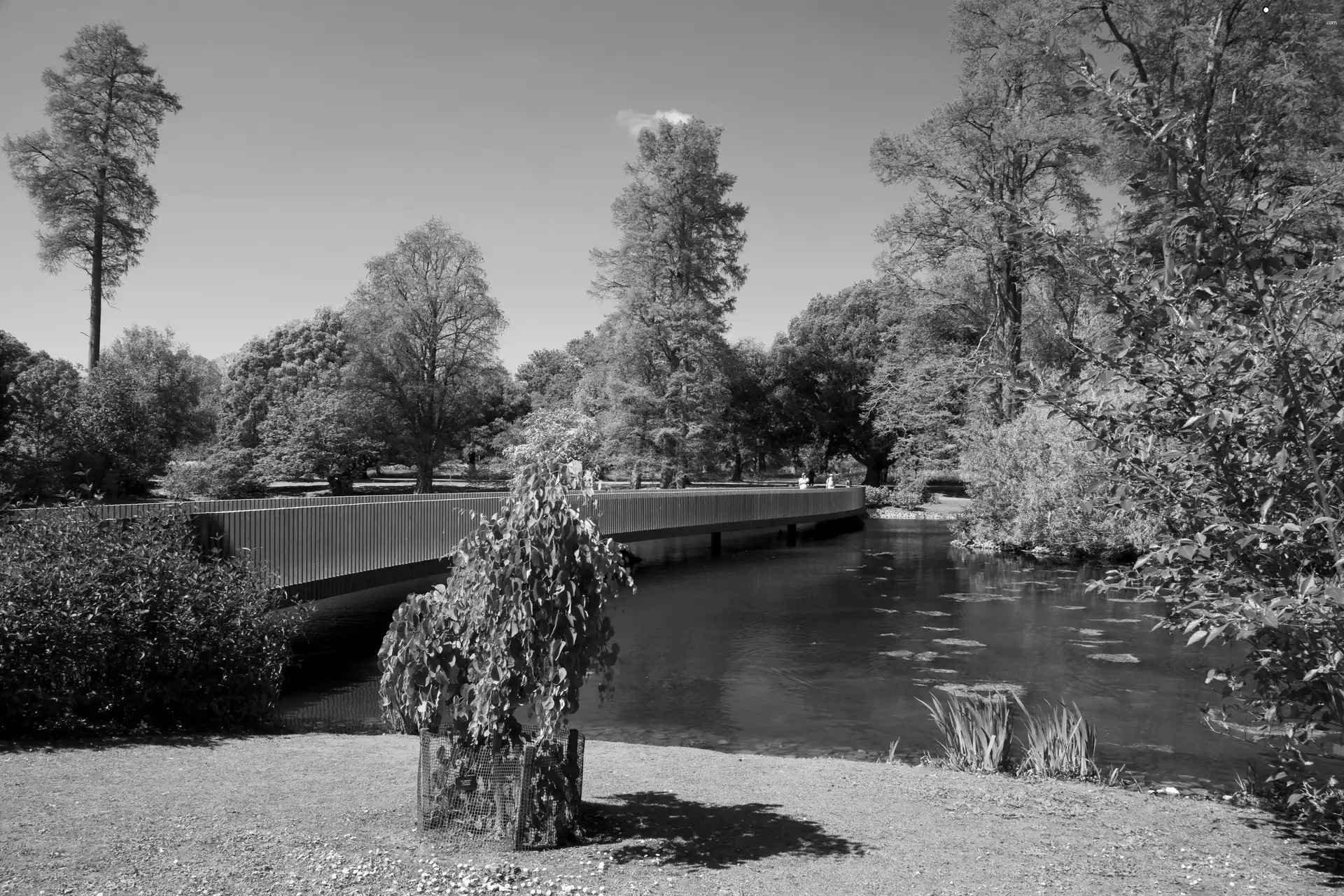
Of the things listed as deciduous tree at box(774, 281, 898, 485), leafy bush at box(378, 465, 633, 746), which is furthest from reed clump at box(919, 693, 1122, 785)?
deciduous tree at box(774, 281, 898, 485)

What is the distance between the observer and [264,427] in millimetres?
42562

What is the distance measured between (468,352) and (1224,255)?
40.9m

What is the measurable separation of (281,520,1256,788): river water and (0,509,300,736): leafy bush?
6.02 ft

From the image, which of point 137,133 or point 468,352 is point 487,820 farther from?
point 468,352

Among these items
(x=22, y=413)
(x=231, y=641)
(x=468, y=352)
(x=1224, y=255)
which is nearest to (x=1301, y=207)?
(x=1224, y=255)

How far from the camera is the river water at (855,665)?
11.0 m

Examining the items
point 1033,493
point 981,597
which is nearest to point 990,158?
point 1033,493

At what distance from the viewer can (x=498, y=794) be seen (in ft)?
19.0

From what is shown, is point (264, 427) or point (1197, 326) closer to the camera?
point (1197, 326)

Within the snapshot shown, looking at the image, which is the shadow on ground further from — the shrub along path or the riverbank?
the riverbank

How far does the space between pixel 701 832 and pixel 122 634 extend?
19.1 ft

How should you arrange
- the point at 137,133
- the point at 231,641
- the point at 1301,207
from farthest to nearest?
1. the point at 137,133
2. the point at 231,641
3. the point at 1301,207

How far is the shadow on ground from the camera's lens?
579 centimetres

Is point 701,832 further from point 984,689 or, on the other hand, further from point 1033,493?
point 1033,493
